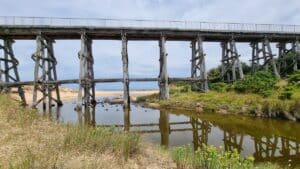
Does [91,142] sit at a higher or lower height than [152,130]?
higher

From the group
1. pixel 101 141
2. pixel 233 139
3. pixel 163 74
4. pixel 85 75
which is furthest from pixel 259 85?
pixel 101 141

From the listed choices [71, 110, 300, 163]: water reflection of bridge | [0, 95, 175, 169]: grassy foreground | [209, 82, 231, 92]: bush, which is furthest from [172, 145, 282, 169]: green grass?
[209, 82, 231, 92]: bush

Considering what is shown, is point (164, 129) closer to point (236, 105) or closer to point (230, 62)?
point (236, 105)

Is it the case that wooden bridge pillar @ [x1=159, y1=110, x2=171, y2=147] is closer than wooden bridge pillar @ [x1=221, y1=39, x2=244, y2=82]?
Yes

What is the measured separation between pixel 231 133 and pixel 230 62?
21577 millimetres

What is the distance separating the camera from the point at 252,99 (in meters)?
25.0

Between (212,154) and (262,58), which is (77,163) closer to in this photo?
(212,154)

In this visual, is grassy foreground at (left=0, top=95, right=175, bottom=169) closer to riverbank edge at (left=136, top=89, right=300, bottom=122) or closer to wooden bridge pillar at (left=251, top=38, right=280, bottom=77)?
riverbank edge at (left=136, top=89, right=300, bottom=122)

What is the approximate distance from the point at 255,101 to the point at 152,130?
950cm

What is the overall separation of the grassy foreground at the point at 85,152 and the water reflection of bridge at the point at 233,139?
1.91 meters

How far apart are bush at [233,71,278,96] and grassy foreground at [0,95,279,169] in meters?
20.0

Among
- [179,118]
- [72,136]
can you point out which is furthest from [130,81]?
[72,136]

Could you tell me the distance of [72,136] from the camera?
286 inches

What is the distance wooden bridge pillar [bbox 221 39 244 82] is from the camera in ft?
113
